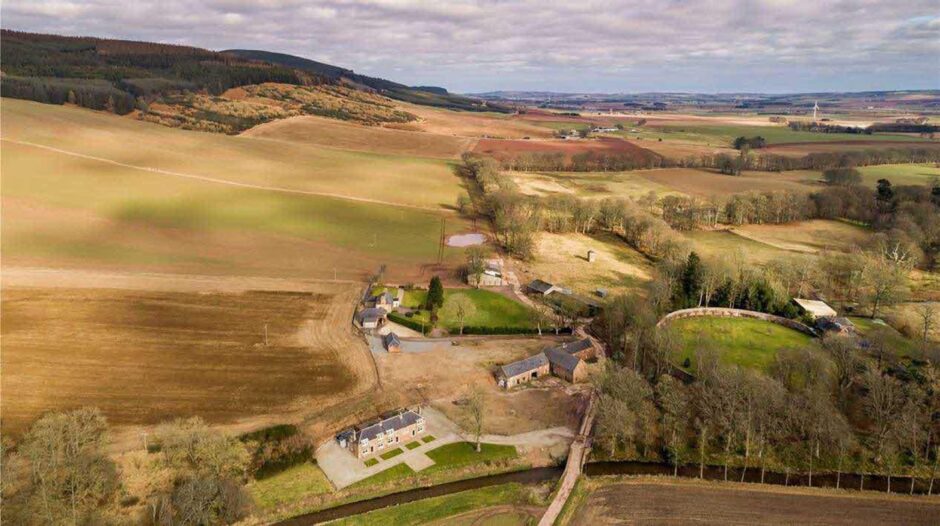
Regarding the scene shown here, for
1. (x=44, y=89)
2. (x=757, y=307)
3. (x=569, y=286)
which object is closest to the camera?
(x=757, y=307)

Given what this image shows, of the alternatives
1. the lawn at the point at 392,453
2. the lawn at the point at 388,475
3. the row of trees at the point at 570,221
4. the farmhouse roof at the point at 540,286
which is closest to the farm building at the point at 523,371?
the lawn at the point at 392,453

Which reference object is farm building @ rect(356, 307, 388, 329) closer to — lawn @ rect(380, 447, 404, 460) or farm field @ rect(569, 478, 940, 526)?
lawn @ rect(380, 447, 404, 460)

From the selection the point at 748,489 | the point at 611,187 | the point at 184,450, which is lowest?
the point at 748,489

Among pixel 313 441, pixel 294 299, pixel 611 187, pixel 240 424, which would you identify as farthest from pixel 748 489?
pixel 611 187

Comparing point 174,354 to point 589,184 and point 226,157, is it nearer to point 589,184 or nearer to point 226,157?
point 226,157

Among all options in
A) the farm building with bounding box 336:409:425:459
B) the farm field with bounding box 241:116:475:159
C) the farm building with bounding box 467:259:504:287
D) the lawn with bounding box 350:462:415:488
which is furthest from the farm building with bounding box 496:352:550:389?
the farm field with bounding box 241:116:475:159

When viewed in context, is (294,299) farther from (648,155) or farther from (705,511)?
(648,155)

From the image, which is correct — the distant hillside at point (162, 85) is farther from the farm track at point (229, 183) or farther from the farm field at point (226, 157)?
the farm track at point (229, 183)
